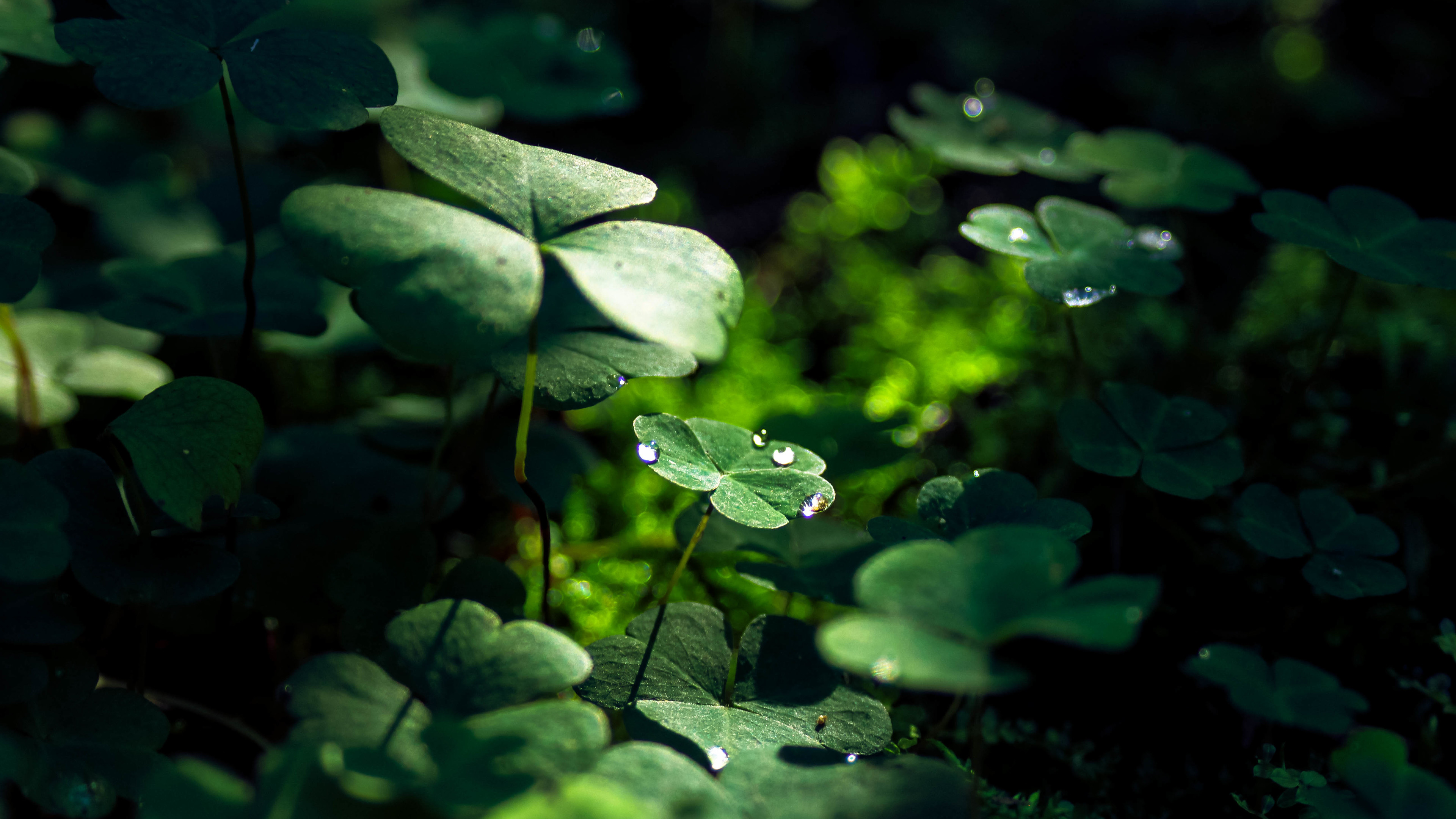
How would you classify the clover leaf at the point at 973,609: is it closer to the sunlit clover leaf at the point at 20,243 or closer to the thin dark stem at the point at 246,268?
the thin dark stem at the point at 246,268

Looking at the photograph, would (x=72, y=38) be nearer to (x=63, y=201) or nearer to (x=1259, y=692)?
(x=1259, y=692)

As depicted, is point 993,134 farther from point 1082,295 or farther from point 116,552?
point 116,552

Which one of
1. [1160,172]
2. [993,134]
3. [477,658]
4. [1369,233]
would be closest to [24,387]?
[477,658]

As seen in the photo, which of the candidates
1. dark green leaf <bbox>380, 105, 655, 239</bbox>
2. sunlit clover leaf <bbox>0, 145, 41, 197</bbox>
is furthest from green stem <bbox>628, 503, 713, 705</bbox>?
sunlit clover leaf <bbox>0, 145, 41, 197</bbox>

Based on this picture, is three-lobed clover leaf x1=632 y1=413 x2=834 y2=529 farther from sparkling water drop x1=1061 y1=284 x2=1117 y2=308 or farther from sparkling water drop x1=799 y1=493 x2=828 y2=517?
sparkling water drop x1=1061 y1=284 x2=1117 y2=308

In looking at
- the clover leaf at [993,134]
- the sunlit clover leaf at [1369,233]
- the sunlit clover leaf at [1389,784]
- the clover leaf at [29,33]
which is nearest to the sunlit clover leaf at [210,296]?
the clover leaf at [29,33]

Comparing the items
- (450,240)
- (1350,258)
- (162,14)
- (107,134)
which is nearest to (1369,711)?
(1350,258)
